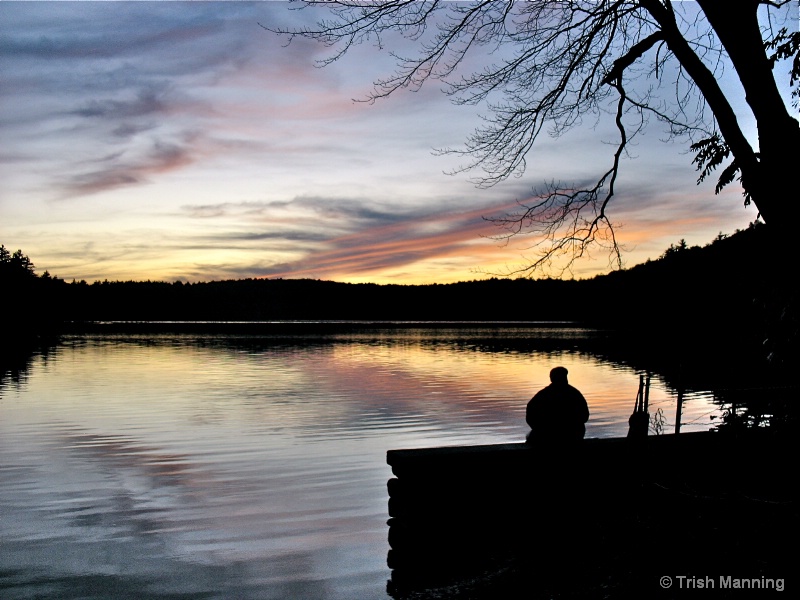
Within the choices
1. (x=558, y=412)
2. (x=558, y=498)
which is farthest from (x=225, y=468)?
(x=558, y=412)

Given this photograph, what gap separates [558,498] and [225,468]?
8.46m

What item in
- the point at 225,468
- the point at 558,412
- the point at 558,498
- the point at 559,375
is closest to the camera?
the point at 558,412

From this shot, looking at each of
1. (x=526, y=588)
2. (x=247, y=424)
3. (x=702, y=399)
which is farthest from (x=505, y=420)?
(x=526, y=588)

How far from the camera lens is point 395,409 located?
2670cm

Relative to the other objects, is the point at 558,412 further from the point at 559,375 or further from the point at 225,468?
the point at 225,468

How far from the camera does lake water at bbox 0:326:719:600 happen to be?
360 inches

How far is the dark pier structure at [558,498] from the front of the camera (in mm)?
8469

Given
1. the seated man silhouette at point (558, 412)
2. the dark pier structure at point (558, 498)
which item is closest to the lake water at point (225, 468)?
the dark pier structure at point (558, 498)

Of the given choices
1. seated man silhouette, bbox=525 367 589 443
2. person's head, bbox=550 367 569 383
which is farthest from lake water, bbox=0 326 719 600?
person's head, bbox=550 367 569 383

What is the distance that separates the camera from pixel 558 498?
392 inches

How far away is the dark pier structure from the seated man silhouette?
0.20 m

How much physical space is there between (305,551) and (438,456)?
2132 mm

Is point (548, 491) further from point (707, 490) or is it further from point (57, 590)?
point (57, 590)

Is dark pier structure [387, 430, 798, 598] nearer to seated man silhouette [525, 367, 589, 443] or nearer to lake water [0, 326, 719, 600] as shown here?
seated man silhouette [525, 367, 589, 443]
